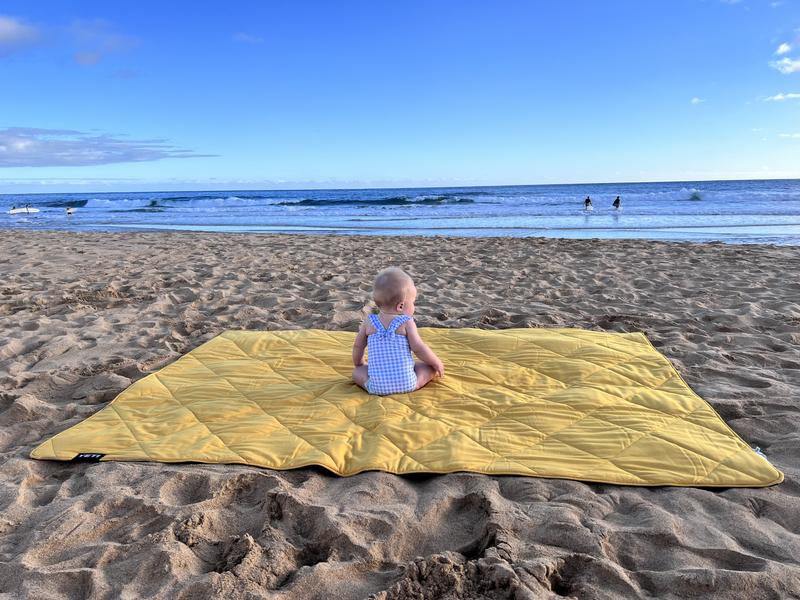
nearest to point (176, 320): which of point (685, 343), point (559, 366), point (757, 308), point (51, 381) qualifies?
point (51, 381)

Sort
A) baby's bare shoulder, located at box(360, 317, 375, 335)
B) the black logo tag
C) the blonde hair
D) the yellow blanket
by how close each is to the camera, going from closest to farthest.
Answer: the yellow blanket < the black logo tag < the blonde hair < baby's bare shoulder, located at box(360, 317, 375, 335)

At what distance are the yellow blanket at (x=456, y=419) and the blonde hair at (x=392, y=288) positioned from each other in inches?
23.3

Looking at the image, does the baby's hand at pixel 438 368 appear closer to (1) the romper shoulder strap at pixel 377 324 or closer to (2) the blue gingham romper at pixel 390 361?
(2) the blue gingham romper at pixel 390 361

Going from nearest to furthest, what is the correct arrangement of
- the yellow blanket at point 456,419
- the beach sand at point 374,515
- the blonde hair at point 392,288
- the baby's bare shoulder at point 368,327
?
the beach sand at point 374,515 < the yellow blanket at point 456,419 < the blonde hair at point 392,288 < the baby's bare shoulder at point 368,327

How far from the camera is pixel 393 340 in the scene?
131 inches

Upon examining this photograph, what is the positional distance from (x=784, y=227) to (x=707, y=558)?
16848 millimetres

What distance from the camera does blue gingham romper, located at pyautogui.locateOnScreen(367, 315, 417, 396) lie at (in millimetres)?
3336

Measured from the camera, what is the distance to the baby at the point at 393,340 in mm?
3332

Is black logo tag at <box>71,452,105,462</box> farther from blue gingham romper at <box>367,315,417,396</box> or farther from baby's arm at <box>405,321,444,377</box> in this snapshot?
baby's arm at <box>405,321,444,377</box>

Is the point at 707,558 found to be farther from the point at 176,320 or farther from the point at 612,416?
the point at 176,320

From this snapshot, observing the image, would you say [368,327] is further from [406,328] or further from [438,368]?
[438,368]

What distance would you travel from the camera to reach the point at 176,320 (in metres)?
5.37

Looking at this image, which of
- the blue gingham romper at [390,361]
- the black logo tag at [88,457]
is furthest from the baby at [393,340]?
the black logo tag at [88,457]

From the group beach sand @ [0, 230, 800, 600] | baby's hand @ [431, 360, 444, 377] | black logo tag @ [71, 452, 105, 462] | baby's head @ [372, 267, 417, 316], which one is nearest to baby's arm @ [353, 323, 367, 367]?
baby's head @ [372, 267, 417, 316]
